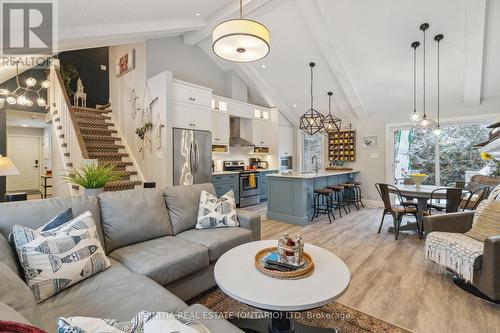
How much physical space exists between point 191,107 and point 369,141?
4.89m

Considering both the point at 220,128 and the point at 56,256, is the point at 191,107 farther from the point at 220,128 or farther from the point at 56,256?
the point at 56,256

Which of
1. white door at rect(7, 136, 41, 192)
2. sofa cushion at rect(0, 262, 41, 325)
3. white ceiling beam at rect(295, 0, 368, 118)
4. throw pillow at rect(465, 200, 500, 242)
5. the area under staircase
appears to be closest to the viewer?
sofa cushion at rect(0, 262, 41, 325)

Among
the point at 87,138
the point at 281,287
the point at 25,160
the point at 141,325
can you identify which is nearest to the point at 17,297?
the point at 141,325

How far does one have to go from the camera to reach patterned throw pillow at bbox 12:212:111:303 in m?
1.38

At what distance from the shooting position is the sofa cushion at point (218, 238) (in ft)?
7.32

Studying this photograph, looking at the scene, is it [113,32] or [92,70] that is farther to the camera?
[92,70]

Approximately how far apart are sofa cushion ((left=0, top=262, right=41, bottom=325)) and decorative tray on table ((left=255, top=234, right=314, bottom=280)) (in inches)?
44.4

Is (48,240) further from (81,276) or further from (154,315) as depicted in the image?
(154,315)

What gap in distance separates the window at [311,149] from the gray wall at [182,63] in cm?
336

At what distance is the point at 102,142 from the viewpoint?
5.57 m

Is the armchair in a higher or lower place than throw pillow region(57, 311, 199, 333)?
lower

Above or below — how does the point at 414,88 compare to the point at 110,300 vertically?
above

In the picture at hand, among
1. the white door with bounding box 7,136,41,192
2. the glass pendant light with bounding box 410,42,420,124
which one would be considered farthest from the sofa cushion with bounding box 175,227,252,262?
the white door with bounding box 7,136,41,192

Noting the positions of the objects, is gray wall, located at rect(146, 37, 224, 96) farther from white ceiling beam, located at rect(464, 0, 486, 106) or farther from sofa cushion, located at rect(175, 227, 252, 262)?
white ceiling beam, located at rect(464, 0, 486, 106)
